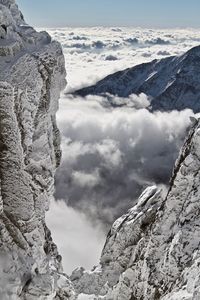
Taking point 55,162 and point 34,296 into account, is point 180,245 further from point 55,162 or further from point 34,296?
point 34,296

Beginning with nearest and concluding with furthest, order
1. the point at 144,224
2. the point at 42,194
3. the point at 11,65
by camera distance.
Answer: the point at 11,65
the point at 42,194
the point at 144,224

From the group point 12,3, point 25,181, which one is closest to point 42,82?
point 25,181

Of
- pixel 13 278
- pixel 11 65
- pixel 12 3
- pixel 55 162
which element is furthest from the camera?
pixel 12 3

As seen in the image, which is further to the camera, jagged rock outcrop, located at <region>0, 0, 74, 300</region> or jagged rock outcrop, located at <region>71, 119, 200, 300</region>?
jagged rock outcrop, located at <region>71, 119, 200, 300</region>

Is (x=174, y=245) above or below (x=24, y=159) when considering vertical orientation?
below

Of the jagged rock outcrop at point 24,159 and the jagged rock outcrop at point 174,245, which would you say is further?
the jagged rock outcrop at point 174,245

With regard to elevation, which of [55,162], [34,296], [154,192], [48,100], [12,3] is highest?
[12,3]

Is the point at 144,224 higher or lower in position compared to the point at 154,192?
lower

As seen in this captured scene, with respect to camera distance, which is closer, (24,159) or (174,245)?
(24,159)
